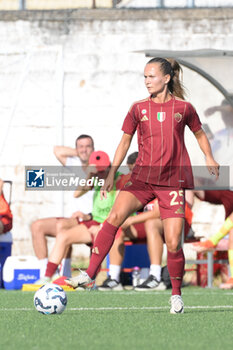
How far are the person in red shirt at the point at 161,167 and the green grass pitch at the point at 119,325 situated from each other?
0.39 m

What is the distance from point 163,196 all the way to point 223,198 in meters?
3.74

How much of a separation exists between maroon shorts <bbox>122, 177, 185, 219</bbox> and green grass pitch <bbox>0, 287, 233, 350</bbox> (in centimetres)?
70

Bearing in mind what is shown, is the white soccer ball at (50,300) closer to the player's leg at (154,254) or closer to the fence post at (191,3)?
the player's leg at (154,254)

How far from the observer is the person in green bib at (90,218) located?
33.1 feet

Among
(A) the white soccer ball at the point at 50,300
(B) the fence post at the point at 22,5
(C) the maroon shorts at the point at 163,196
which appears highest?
(B) the fence post at the point at 22,5

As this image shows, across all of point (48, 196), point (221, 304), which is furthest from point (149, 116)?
point (48, 196)

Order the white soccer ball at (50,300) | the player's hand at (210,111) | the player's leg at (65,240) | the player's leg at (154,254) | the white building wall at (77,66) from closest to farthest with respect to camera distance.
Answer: the white soccer ball at (50,300) < the player's leg at (154,254) < the player's leg at (65,240) < the player's hand at (210,111) < the white building wall at (77,66)

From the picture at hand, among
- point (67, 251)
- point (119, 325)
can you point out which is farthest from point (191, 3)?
point (119, 325)

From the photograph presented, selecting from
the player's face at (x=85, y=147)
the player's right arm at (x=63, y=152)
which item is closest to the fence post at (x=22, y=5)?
the player's right arm at (x=63, y=152)

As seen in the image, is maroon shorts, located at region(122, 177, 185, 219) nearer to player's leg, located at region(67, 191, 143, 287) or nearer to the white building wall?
player's leg, located at region(67, 191, 143, 287)

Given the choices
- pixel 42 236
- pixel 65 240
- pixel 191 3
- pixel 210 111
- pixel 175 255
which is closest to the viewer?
pixel 175 255

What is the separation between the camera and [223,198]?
10.4 m

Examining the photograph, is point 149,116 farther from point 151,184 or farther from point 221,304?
point 221,304

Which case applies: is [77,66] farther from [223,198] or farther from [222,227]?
[222,227]
